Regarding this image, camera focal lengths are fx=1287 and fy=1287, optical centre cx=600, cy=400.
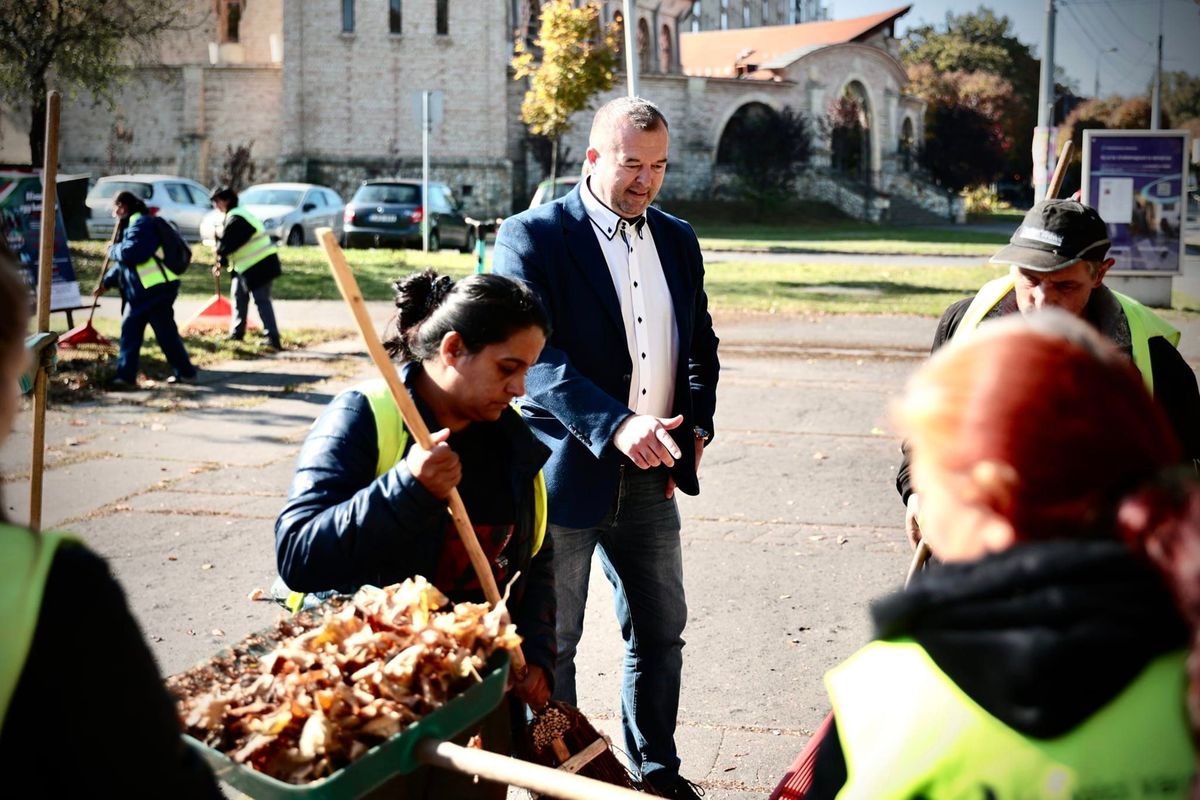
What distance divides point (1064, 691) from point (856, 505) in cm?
674

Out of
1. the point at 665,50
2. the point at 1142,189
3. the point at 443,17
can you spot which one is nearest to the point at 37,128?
the point at 443,17

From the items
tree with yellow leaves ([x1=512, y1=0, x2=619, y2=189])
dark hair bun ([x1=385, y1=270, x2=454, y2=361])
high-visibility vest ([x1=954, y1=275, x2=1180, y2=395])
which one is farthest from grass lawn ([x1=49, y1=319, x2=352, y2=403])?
tree with yellow leaves ([x1=512, y1=0, x2=619, y2=189])

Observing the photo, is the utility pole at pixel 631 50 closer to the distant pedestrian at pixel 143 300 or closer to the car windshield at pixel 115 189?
the distant pedestrian at pixel 143 300

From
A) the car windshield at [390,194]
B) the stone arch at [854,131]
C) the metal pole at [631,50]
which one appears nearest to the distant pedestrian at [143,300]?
the metal pole at [631,50]

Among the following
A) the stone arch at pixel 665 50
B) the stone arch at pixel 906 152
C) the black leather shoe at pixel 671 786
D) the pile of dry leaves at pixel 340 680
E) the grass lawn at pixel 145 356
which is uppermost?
the stone arch at pixel 665 50

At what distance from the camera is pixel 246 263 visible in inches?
575

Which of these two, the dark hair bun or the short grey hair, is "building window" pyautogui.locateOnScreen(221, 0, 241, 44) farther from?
the dark hair bun

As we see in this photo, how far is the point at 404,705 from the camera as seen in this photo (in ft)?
7.89

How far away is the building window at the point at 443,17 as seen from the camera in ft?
149

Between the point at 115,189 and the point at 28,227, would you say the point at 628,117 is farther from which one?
the point at 115,189

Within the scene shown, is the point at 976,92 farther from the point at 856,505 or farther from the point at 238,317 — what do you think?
the point at 856,505

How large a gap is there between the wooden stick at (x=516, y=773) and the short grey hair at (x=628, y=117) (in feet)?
7.61

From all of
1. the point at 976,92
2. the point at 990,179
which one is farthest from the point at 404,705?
the point at 976,92

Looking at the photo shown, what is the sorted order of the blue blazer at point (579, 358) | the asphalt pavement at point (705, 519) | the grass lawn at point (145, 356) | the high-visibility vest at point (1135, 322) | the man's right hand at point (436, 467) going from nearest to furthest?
the man's right hand at point (436, 467)
the high-visibility vest at point (1135, 322)
the blue blazer at point (579, 358)
the asphalt pavement at point (705, 519)
the grass lawn at point (145, 356)
